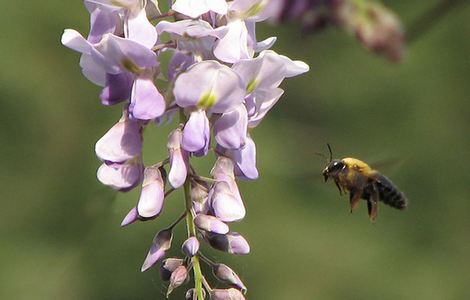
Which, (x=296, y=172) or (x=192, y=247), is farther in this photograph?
(x=296, y=172)

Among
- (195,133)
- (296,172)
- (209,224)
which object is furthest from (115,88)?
(296,172)

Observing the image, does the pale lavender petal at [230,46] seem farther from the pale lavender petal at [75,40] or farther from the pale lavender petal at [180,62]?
the pale lavender petal at [75,40]

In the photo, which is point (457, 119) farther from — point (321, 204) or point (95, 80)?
point (95, 80)

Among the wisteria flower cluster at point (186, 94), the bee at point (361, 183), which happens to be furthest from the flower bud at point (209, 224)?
the bee at point (361, 183)

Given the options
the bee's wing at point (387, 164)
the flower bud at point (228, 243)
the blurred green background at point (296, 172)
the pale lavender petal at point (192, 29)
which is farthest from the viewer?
the blurred green background at point (296, 172)

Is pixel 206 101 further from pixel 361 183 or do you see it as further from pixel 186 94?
pixel 361 183

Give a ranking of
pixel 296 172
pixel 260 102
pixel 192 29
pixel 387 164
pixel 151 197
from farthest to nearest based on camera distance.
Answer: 1. pixel 296 172
2. pixel 387 164
3. pixel 260 102
4. pixel 151 197
5. pixel 192 29

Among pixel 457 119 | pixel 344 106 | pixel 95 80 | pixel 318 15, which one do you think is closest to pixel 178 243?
pixel 344 106
